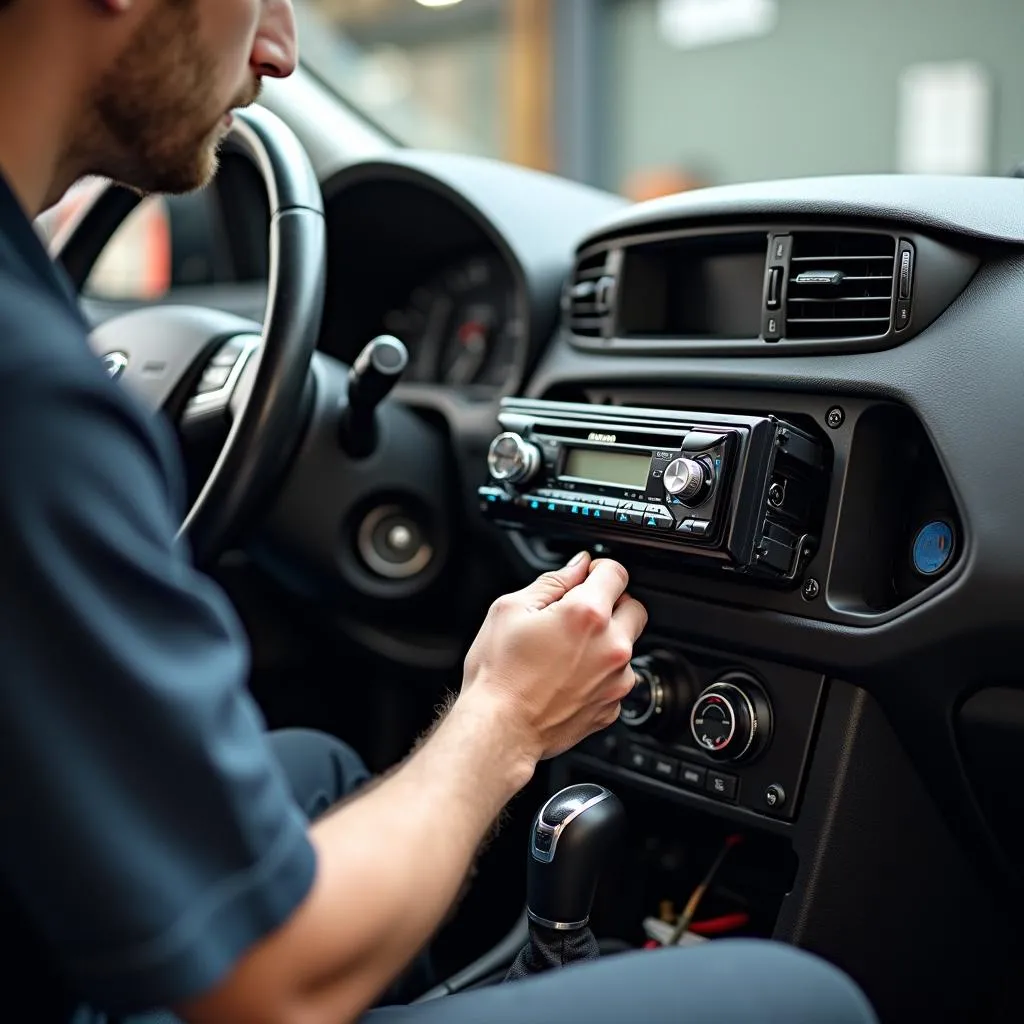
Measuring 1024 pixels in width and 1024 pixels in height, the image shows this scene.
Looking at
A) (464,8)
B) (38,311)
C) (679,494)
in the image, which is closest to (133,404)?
(38,311)

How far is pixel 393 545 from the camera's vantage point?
4.94ft

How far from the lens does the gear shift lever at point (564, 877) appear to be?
103cm

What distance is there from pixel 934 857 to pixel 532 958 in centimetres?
37

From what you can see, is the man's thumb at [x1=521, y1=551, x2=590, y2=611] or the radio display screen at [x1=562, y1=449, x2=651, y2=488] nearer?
the man's thumb at [x1=521, y1=551, x2=590, y2=611]

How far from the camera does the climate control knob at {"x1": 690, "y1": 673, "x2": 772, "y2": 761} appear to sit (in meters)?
1.15

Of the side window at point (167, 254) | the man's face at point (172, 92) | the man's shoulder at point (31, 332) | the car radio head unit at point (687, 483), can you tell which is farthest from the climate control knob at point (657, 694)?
the side window at point (167, 254)

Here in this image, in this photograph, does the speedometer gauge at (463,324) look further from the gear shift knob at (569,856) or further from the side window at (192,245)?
the gear shift knob at (569,856)

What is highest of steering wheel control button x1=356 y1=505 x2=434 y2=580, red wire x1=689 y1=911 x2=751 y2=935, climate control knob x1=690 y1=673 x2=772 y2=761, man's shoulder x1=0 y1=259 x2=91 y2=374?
man's shoulder x1=0 y1=259 x2=91 y2=374

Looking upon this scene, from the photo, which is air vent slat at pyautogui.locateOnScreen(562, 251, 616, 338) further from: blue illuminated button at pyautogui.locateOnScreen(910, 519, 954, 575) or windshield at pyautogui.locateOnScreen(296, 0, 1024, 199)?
windshield at pyautogui.locateOnScreen(296, 0, 1024, 199)

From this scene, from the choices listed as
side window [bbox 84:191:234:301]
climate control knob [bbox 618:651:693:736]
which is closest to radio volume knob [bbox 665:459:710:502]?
climate control knob [bbox 618:651:693:736]

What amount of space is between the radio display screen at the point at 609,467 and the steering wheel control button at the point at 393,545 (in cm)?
33

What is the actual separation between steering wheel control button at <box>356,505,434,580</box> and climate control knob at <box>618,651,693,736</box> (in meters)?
0.36

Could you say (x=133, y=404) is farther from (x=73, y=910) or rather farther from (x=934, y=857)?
(x=934, y=857)

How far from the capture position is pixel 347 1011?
0.63m
